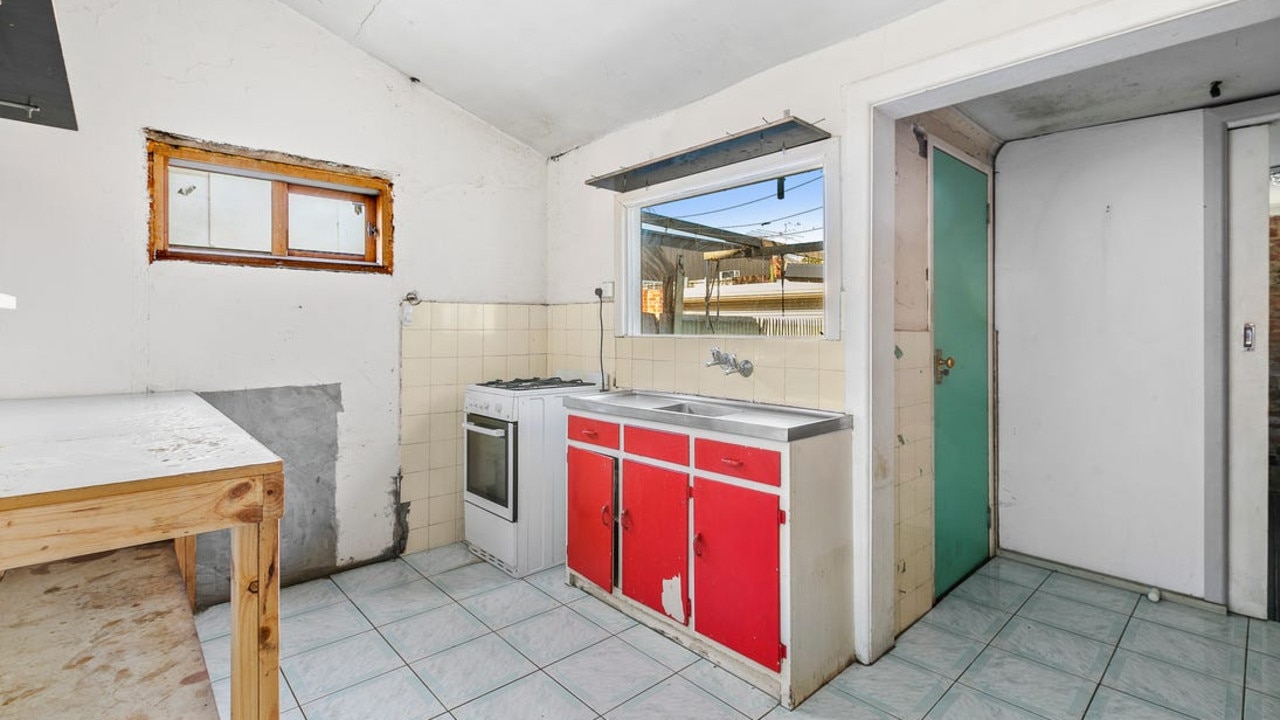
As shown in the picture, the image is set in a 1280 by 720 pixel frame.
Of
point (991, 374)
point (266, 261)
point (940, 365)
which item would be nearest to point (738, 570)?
point (940, 365)

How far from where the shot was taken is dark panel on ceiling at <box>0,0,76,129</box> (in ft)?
3.19

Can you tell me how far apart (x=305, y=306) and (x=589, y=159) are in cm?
182

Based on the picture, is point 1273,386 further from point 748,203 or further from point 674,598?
point 674,598

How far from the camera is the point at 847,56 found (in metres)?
2.37

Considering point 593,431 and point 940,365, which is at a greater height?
point 940,365

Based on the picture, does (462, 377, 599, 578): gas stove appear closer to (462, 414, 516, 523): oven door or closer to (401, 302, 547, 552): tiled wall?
(462, 414, 516, 523): oven door

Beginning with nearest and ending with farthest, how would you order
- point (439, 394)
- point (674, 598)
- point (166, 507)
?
point (166, 507) < point (674, 598) < point (439, 394)

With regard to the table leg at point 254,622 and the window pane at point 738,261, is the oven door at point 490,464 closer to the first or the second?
the window pane at point 738,261

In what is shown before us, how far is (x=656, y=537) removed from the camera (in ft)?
8.20

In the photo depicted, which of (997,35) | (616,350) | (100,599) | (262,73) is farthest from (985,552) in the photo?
(262,73)

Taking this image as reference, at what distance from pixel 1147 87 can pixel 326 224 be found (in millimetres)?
4021

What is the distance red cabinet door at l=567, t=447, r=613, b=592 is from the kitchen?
2.16 ft

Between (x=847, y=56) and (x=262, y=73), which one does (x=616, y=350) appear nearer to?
(x=847, y=56)

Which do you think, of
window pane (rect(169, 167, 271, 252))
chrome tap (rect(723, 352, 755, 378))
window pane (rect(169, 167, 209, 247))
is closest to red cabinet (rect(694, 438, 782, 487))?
chrome tap (rect(723, 352, 755, 378))
